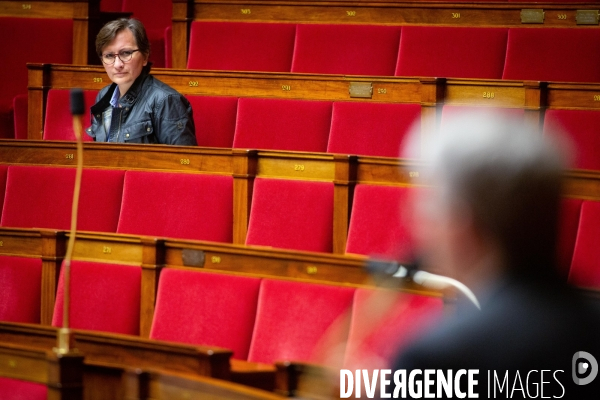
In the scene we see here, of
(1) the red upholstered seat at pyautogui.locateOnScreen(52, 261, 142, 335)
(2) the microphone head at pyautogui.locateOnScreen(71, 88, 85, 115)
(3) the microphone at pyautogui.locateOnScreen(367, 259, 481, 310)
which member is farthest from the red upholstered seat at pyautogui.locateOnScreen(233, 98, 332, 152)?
(3) the microphone at pyautogui.locateOnScreen(367, 259, 481, 310)

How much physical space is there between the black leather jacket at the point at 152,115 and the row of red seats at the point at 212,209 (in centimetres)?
→ 6

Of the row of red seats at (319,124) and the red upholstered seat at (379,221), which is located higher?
the row of red seats at (319,124)

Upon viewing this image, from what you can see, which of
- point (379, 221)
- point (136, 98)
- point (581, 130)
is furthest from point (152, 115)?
point (581, 130)

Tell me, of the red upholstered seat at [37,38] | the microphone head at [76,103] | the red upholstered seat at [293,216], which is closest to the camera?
the microphone head at [76,103]

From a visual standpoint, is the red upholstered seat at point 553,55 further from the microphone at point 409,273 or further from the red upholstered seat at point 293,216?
the microphone at point 409,273

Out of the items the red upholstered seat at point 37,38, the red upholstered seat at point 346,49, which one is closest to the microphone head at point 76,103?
the red upholstered seat at point 346,49

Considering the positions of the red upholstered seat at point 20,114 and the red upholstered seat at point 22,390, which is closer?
the red upholstered seat at point 22,390

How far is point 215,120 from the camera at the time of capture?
2.85 ft

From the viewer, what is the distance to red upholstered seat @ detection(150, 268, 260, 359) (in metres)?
0.57

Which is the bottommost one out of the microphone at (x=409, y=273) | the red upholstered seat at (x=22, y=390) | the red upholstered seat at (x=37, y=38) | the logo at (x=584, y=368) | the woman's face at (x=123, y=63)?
the red upholstered seat at (x=22, y=390)

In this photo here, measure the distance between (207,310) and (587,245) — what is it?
0.80ft

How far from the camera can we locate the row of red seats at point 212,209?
0.66m

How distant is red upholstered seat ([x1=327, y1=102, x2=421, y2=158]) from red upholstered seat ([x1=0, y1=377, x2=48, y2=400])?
0.39m

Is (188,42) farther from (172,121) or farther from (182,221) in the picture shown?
(182,221)
